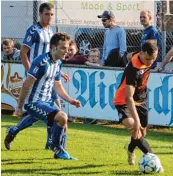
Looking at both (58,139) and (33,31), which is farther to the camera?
(33,31)

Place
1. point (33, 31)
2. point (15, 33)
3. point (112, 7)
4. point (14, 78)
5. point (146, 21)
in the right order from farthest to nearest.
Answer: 1. point (15, 33)
2. point (112, 7)
3. point (14, 78)
4. point (146, 21)
5. point (33, 31)

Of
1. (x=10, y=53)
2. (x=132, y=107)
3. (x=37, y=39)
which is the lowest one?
(x=132, y=107)

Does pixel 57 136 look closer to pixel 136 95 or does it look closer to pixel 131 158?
pixel 131 158

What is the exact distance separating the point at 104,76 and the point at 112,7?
462cm

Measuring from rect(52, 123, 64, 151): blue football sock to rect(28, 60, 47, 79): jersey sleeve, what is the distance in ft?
2.13

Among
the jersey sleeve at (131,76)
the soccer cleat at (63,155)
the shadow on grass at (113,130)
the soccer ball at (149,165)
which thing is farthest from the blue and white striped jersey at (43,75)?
the shadow on grass at (113,130)

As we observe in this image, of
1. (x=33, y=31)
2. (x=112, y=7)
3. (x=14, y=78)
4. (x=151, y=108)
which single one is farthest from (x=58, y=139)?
(x=112, y=7)

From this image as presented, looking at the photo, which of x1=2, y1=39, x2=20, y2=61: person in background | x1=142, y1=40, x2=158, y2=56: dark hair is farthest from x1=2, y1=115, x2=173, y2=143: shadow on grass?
x1=142, y1=40, x2=158, y2=56: dark hair

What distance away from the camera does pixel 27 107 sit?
9.29 metres

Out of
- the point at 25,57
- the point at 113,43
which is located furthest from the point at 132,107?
the point at 113,43

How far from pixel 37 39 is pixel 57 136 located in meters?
1.90

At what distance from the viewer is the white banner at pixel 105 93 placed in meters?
12.7

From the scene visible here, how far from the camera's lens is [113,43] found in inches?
552

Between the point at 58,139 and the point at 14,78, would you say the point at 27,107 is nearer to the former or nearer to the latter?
the point at 58,139
